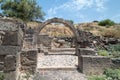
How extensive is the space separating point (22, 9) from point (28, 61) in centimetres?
3684

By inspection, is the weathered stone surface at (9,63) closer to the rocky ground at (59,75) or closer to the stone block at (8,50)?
the stone block at (8,50)

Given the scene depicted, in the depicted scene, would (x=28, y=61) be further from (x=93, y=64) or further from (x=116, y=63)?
(x=116, y=63)

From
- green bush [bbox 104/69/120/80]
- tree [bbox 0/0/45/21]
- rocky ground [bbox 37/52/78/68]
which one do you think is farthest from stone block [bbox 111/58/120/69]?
tree [bbox 0/0/45/21]

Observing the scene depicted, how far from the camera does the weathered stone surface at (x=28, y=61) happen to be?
1098 cm

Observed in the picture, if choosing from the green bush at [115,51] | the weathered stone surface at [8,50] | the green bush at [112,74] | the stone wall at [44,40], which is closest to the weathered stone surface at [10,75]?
the weathered stone surface at [8,50]

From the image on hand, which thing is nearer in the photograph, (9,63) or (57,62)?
(9,63)

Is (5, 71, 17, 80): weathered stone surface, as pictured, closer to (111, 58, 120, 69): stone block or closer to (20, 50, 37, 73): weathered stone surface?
(20, 50, 37, 73): weathered stone surface

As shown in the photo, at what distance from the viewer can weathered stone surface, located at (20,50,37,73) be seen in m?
11.0

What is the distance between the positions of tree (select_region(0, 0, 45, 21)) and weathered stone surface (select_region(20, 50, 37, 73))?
35.7m

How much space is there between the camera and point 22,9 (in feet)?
155

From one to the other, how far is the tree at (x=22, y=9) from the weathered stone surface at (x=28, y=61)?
1404 inches

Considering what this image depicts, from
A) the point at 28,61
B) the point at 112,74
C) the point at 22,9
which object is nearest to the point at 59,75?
the point at 28,61

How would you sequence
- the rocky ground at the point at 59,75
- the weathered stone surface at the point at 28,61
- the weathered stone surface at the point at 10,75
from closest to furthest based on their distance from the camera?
the weathered stone surface at the point at 10,75 → the rocky ground at the point at 59,75 → the weathered stone surface at the point at 28,61

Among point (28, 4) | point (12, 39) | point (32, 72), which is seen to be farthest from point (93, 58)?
point (28, 4)
